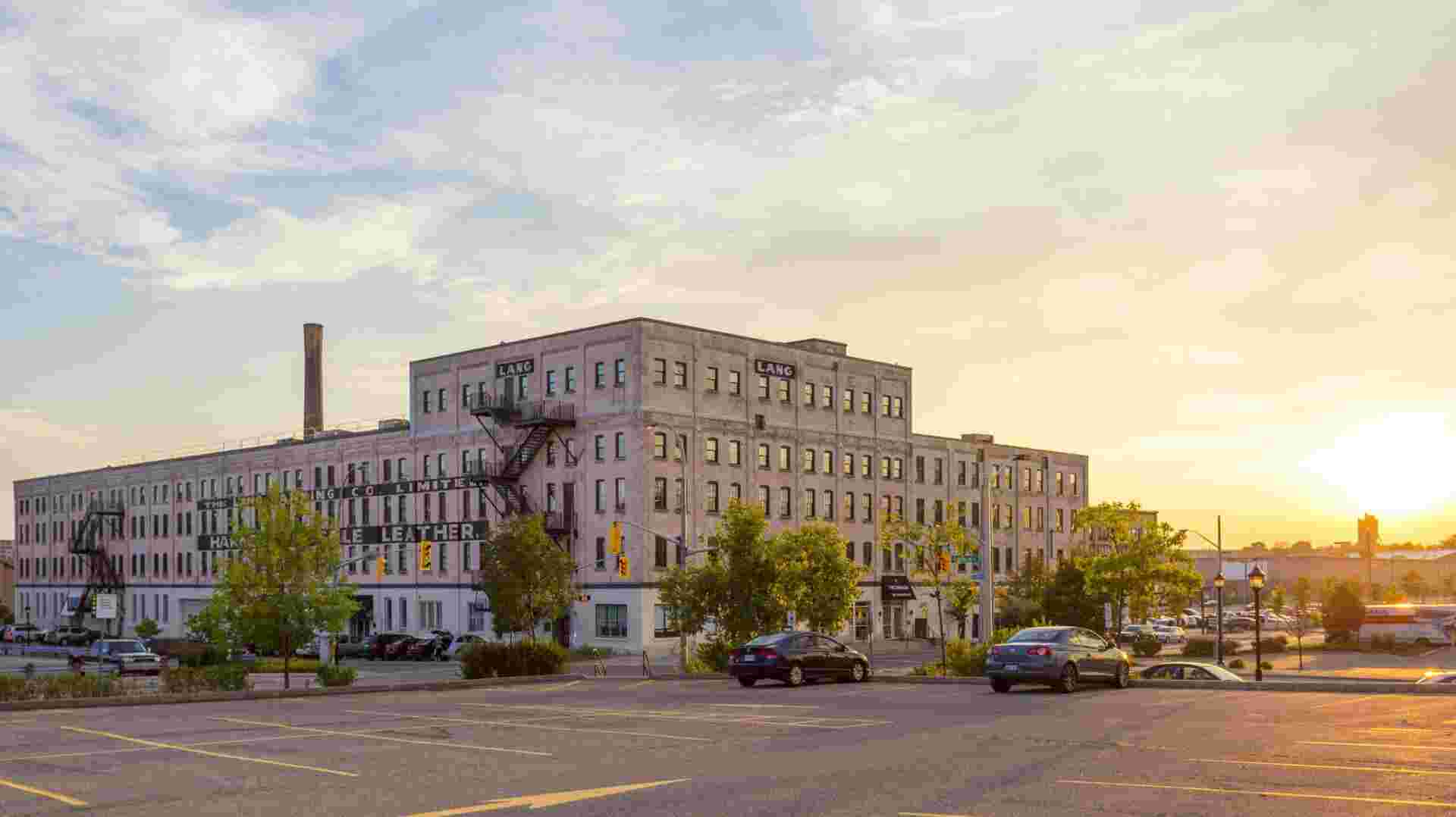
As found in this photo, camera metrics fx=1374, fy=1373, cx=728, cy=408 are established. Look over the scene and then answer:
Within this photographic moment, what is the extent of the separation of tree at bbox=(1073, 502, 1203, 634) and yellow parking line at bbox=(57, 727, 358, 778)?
149 feet

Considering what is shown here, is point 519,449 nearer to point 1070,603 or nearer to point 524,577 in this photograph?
point 524,577

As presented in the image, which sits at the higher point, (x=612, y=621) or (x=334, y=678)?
(x=334, y=678)

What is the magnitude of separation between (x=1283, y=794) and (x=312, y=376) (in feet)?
340

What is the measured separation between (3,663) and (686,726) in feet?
203

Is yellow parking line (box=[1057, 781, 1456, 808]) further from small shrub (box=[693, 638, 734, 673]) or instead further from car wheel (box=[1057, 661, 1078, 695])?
small shrub (box=[693, 638, 734, 673])

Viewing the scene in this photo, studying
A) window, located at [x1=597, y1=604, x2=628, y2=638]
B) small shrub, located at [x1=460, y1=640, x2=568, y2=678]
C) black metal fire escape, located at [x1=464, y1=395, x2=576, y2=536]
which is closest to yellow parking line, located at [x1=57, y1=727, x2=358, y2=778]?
small shrub, located at [x1=460, y1=640, x2=568, y2=678]

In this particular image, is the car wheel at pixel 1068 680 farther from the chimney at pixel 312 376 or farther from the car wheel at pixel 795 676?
the chimney at pixel 312 376

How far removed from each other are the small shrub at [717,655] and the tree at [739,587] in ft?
2.77

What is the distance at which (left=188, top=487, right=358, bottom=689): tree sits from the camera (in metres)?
42.6

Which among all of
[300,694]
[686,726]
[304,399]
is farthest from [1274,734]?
[304,399]

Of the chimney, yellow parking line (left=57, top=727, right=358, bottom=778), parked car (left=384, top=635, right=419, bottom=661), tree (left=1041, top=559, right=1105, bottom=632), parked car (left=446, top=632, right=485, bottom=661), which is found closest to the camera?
yellow parking line (left=57, top=727, right=358, bottom=778)

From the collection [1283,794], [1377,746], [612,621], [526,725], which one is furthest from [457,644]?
[1283,794]

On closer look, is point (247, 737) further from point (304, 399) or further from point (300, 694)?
point (304, 399)

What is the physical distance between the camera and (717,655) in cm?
4753
